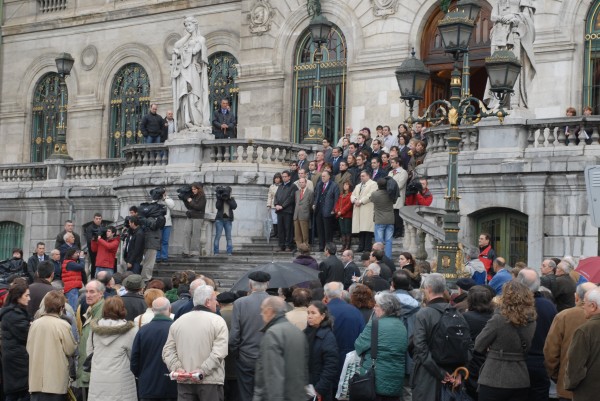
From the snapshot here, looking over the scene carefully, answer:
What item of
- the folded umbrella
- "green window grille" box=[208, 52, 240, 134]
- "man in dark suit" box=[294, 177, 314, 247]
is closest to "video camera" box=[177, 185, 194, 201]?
"man in dark suit" box=[294, 177, 314, 247]

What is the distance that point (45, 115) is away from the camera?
40281 millimetres

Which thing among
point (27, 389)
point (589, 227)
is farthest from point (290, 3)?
point (27, 389)

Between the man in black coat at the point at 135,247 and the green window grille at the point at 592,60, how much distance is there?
10909 mm

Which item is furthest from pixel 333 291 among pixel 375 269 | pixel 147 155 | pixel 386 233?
pixel 147 155

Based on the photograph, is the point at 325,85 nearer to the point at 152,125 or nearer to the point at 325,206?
the point at 152,125

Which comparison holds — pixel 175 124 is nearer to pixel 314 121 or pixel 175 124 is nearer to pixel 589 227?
pixel 314 121

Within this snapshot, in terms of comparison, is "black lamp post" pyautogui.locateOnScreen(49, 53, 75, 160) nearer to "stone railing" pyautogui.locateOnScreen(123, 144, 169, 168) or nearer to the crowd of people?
"stone railing" pyautogui.locateOnScreen(123, 144, 169, 168)

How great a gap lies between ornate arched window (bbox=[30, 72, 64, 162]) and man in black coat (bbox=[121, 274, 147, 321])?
1076 inches

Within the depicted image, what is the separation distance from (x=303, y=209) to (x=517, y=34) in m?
5.46

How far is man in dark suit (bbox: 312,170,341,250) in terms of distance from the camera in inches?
894

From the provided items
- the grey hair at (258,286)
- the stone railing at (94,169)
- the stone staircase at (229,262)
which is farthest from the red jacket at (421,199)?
the stone railing at (94,169)

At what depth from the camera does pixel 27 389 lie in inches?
525

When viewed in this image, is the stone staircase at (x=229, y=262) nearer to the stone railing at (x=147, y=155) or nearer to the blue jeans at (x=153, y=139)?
the stone railing at (x=147, y=155)

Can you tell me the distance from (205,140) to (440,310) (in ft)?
52.4
